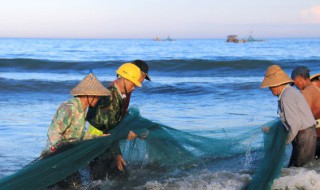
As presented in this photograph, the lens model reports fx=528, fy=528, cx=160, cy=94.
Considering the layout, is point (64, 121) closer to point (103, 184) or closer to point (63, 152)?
point (63, 152)

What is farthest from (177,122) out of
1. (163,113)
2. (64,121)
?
(64,121)

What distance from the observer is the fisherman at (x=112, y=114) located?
5.21 meters

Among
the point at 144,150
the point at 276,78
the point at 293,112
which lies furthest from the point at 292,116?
the point at 144,150

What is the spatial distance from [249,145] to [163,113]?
221 inches

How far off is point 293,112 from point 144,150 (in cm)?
162

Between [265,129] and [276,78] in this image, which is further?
[265,129]

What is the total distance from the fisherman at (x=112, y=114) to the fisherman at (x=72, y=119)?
201mm

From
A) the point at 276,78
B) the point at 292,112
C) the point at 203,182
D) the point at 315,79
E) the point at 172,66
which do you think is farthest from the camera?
the point at 172,66

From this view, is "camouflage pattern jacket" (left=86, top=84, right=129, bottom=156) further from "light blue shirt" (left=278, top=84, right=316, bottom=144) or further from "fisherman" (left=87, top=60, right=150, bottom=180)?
"light blue shirt" (left=278, top=84, right=316, bottom=144)

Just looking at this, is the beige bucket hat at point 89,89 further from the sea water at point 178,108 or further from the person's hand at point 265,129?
the person's hand at point 265,129

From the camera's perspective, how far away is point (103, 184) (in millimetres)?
5391

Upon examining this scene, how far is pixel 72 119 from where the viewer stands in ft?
15.9

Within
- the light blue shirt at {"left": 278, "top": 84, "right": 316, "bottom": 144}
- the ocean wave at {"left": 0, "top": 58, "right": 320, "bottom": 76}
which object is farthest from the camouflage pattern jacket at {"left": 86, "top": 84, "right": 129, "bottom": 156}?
the ocean wave at {"left": 0, "top": 58, "right": 320, "bottom": 76}

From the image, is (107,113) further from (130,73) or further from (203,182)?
(203,182)
